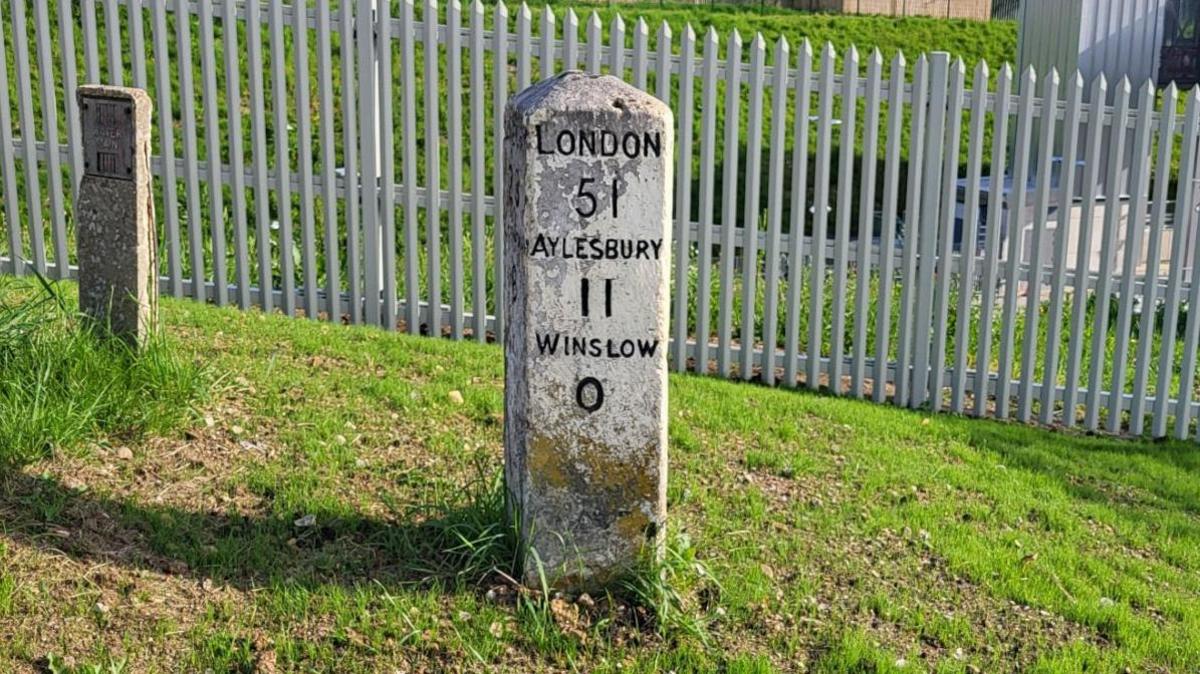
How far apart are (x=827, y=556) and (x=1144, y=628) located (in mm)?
980

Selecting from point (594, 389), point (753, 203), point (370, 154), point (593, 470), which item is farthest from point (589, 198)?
point (370, 154)

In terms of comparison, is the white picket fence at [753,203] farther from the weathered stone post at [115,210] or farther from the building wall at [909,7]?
the building wall at [909,7]

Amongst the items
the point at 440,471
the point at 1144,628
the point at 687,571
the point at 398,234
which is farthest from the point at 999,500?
the point at 398,234

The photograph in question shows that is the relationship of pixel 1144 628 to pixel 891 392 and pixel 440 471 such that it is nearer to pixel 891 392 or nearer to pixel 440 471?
pixel 440 471

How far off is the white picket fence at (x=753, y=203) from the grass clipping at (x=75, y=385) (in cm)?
202

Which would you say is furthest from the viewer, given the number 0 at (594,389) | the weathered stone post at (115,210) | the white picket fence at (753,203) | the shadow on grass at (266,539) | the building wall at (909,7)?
the building wall at (909,7)

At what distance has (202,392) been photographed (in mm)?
4988

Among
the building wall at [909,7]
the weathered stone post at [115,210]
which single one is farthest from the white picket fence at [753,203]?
the building wall at [909,7]

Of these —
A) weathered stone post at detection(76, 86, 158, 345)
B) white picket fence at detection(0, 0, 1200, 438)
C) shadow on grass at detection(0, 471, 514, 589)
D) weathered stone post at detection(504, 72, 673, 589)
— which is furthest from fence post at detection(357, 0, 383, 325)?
weathered stone post at detection(504, 72, 673, 589)

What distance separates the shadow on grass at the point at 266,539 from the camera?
3.97 metres

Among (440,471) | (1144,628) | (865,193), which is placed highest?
(865,193)

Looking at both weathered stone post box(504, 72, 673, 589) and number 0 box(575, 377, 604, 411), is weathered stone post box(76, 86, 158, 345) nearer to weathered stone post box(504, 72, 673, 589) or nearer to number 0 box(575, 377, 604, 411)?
weathered stone post box(504, 72, 673, 589)

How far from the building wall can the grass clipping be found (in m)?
28.4

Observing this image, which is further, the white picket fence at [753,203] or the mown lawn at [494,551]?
the white picket fence at [753,203]
